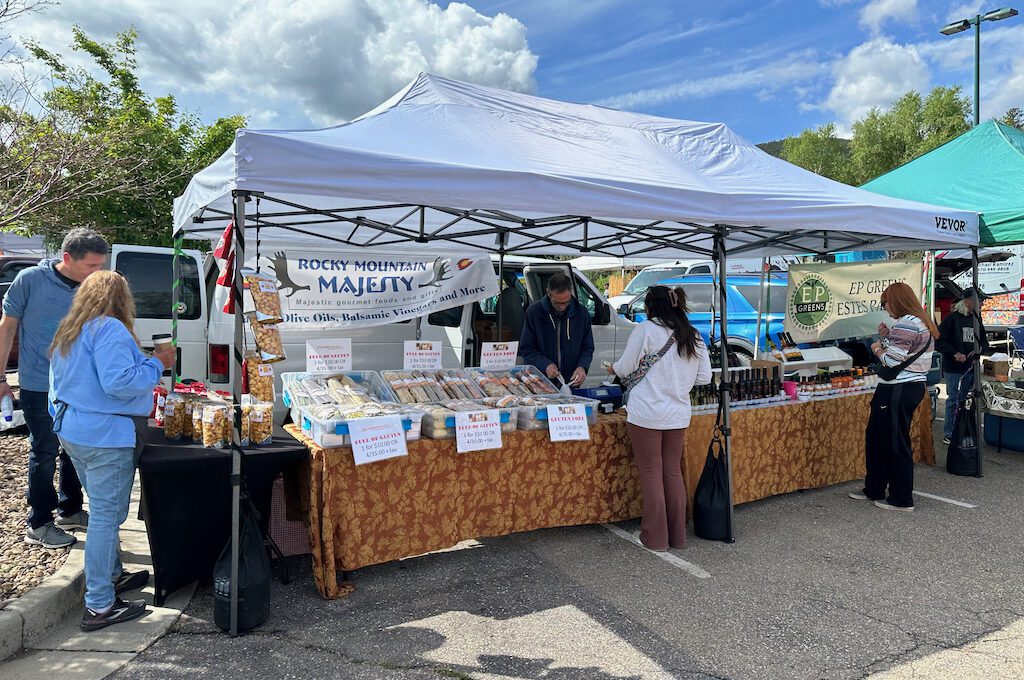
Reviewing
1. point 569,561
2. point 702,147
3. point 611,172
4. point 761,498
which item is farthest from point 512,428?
point 702,147

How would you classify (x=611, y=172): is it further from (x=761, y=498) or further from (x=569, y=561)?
(x=761, y=498)

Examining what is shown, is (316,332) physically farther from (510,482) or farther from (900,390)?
(900,390)

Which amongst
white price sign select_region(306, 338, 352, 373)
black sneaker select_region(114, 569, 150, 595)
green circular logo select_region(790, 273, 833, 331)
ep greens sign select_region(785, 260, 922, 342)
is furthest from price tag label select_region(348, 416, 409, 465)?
green circular logo select_region(790, 273, 833, 331)

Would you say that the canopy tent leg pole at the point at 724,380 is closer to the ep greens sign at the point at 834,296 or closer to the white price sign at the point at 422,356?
the white price sign at the point at 422,356

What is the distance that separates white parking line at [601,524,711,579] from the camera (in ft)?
13.0

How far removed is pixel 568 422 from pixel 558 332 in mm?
1299

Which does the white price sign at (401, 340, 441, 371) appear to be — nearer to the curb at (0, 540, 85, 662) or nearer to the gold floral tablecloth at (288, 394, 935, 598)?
the gold floral tablecloth at (288, 394, 935, 598)

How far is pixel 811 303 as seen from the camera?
22.0 ft

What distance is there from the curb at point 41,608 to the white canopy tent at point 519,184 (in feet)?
3.08

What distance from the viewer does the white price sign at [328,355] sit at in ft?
14.2

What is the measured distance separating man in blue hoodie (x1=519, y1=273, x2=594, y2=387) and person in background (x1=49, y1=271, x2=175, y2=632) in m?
2.90

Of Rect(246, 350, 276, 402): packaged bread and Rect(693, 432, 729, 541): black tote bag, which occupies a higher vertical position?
Rect(246, 350, 276, 402): packaged bread

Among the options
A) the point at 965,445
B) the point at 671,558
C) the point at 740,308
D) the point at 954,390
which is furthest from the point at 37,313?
the point at 740,308

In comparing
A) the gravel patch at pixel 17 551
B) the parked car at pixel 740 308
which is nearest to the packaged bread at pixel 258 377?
the gravel patch at pixel 17 551
